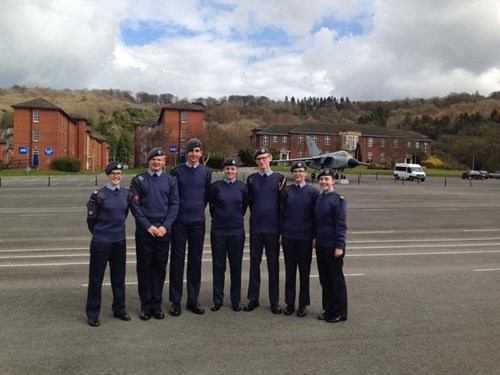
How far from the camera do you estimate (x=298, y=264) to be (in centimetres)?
598

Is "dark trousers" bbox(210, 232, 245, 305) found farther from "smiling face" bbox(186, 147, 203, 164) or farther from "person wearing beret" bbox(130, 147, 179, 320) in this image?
"smiling face" bbox(186, 147, 203, 164)

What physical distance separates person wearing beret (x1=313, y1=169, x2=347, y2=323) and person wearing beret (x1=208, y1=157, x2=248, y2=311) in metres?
1.05

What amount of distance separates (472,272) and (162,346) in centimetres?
609

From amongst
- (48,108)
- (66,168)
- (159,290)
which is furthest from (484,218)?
(48,108)

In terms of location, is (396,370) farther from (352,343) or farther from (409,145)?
(409,145)

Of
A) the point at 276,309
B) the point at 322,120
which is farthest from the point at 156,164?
the point at 322,120

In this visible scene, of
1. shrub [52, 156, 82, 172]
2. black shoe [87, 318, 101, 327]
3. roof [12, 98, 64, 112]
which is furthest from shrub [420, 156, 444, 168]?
black shoe [87, 318, 101, 327]

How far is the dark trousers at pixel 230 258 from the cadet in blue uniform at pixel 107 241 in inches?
47.9

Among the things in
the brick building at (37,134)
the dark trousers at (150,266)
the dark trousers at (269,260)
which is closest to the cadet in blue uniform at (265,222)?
the dark trousers at (269,260)

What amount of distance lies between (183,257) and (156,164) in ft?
4.23

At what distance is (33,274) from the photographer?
7.78 m

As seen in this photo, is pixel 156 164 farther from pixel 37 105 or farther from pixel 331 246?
pixel 37 105

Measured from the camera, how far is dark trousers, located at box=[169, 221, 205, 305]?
586 cm

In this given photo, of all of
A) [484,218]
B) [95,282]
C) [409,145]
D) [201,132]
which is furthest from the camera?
[409,145]
